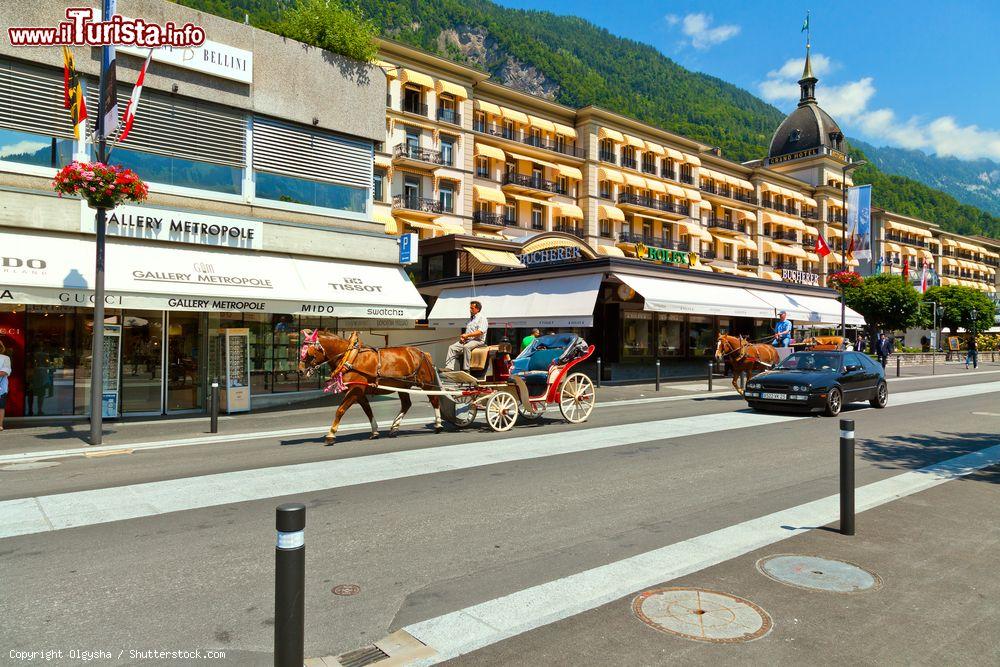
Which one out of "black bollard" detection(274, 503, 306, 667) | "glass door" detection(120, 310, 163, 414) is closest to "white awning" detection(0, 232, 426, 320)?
"glass door" detection(120, 310, 163, 414)

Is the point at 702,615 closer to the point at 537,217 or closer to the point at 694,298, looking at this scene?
the point at 694,298

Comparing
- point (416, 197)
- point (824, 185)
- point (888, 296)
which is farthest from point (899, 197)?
point (416, 197)

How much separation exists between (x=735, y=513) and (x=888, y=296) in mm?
62436

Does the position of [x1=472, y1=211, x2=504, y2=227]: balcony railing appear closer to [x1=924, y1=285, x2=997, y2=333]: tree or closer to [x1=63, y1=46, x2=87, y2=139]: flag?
[x1=63, y1=46, x2=87, y2=139]: flag

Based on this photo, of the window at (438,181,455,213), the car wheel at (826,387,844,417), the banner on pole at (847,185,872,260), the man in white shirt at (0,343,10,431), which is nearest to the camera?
the man in white shirt at (0,343,10,431)

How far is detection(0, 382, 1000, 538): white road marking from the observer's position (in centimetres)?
650

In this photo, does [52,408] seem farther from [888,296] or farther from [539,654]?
[888,296]

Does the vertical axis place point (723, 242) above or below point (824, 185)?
below

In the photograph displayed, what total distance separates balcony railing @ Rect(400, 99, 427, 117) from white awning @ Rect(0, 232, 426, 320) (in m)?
28.8

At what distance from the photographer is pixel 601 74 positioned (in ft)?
446

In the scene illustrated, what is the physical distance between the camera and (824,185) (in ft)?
263

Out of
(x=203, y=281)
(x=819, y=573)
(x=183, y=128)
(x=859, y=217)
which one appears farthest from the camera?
(x=859, y=217)

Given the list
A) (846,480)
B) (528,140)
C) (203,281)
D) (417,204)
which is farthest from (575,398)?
(528,140)

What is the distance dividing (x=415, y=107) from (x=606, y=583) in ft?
146
